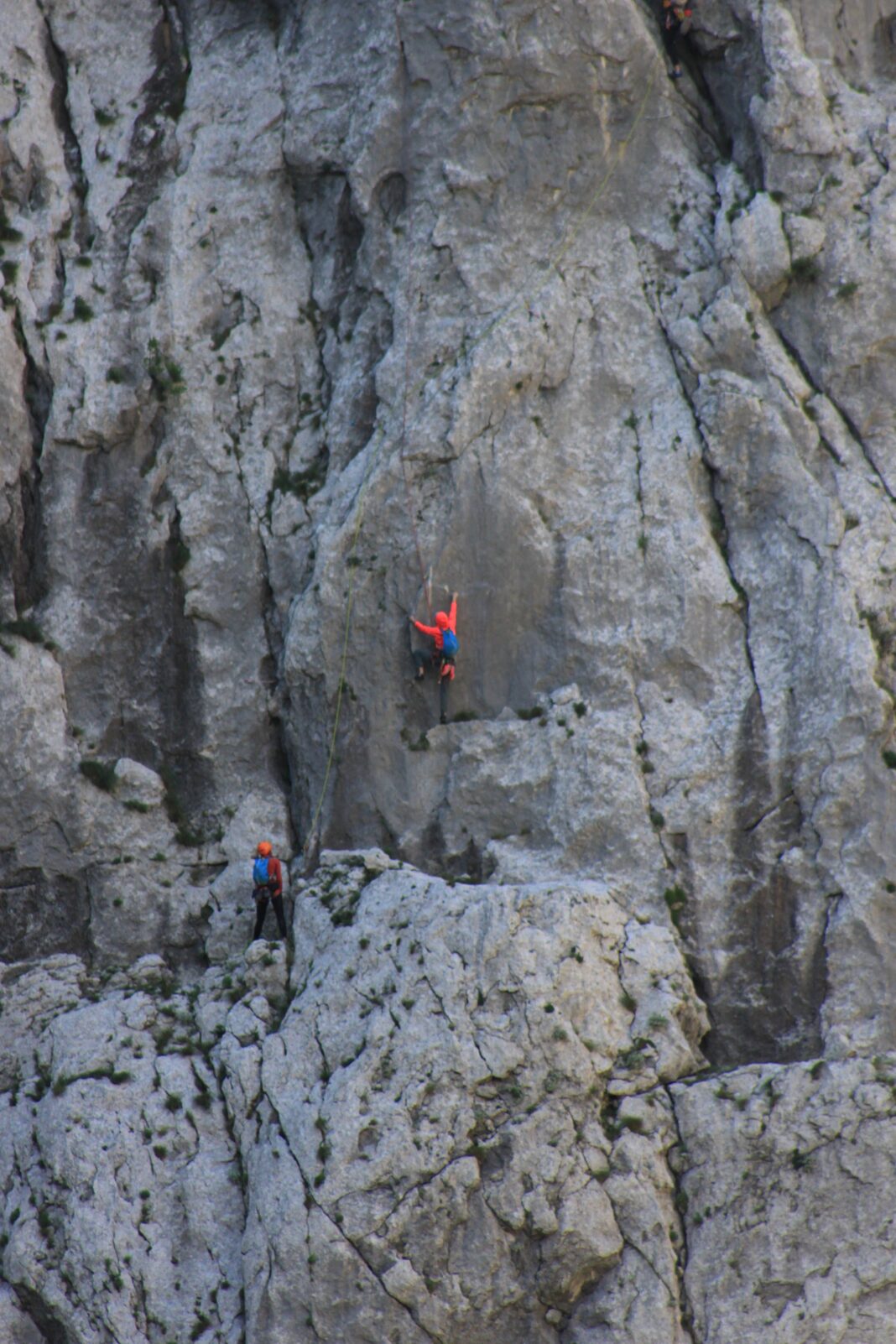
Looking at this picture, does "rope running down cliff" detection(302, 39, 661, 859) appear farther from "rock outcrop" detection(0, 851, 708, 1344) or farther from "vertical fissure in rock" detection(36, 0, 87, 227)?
"vertical fissure in rock" detection(36, 0, 87, 227)

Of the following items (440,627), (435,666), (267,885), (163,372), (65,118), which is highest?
(65,118)

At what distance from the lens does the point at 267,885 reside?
85.7ft

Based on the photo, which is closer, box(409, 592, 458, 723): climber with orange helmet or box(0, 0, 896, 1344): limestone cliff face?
box(0, 0, 896, 1344): limestone cliff face

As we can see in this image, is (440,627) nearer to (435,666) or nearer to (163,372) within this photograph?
(435,666)

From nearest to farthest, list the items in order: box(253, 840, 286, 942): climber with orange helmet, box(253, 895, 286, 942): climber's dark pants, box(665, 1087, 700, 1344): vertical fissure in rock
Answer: box(665, 1087, 700, 1344): vertical fissure in rock, box(253, 840, 286, 942): climber with orange helmet, box(253, 895, 286, 942): climber's dark pants

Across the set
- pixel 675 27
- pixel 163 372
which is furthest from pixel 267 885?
pixel 675 27

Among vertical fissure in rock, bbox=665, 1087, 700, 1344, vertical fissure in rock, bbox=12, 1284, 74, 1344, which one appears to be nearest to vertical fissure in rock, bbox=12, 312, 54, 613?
vertical fissure in rock, bbox=12, 1284, 74, 1344

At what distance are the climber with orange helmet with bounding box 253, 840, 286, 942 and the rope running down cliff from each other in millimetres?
1428

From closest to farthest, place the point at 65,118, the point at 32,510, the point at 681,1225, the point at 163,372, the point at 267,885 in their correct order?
the point at 681,1225 → the point at 267,885 → the point at 32,510 → the point at 163,372 → the point at 65,118

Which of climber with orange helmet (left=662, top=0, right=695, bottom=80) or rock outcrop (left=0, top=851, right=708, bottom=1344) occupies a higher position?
climber with orange helmet (left=662, top=0, right=695, bottom=80)

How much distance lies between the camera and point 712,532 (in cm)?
2730

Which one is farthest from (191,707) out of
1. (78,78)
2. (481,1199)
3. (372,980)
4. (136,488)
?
(78,78)

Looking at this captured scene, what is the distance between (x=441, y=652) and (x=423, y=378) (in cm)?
605

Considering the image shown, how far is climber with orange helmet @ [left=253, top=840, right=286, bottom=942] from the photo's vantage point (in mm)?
26000
